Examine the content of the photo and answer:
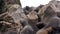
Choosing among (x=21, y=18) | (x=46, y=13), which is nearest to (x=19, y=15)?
(x=21, y=18)

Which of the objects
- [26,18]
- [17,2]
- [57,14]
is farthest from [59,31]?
[17,2]

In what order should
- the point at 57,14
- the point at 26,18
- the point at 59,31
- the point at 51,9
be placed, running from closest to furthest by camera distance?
the point at 59,31 < the point at 57,14 < the point at 51,9 < the point at 26,18

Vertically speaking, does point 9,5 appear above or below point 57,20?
above

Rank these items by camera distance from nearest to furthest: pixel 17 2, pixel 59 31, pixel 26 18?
1. pixel 59 31
2. pixel 26 18
3. pixel 17 2

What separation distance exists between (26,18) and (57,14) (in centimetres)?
43

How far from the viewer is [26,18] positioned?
5.84 ft

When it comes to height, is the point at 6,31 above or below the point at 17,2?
below

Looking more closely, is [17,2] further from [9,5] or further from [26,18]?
[26,18]

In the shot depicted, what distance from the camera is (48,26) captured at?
1.33m

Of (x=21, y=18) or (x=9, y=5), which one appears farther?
(x=9, y=5)

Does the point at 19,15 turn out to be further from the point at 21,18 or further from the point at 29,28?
the point at 29,28

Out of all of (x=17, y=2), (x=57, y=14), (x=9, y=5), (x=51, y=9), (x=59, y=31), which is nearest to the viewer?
(x=59, y=31)

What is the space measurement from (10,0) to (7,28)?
95 cm

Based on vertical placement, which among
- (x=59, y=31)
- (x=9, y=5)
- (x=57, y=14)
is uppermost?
(x=9, y=5)
